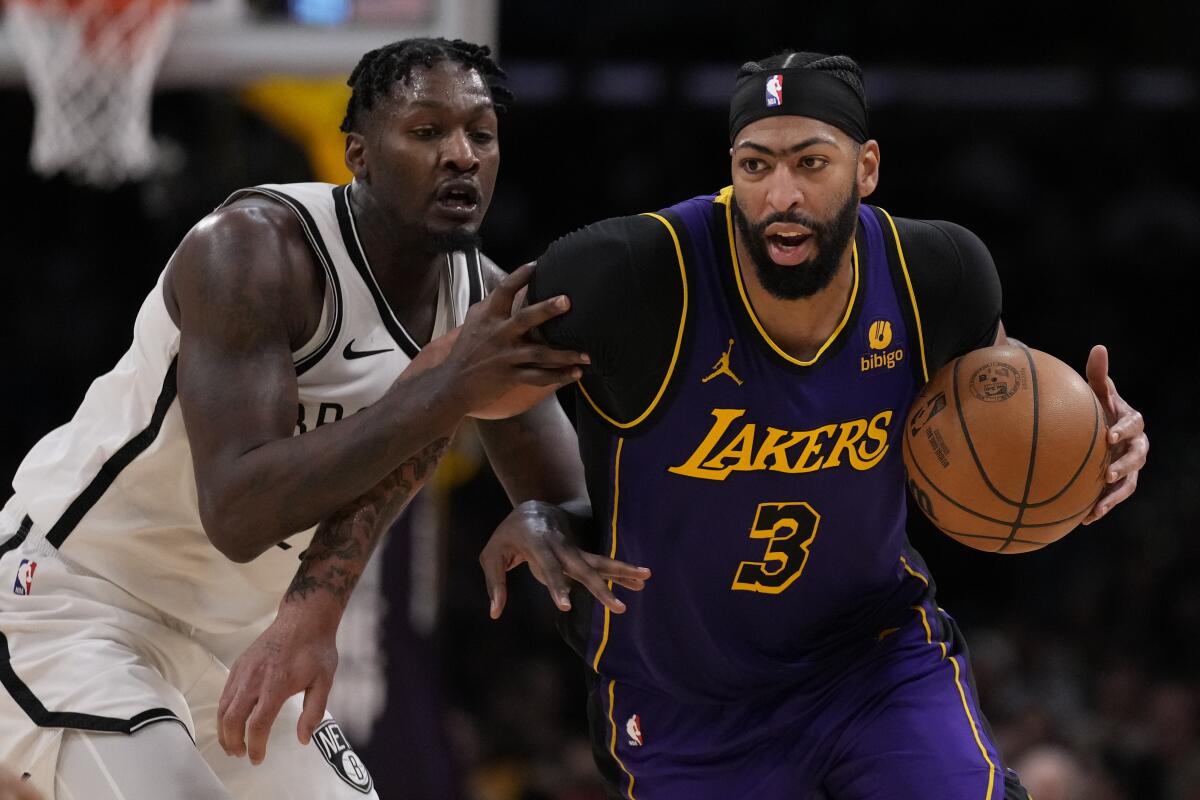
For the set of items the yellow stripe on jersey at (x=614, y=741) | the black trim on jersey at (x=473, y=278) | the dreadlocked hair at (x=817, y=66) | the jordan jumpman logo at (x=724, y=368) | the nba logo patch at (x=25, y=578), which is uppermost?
→ the dreadlocked hair at (x=817, y=66)

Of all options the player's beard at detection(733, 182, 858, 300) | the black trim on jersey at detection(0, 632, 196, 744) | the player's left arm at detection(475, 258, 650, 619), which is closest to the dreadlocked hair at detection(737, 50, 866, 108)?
the player's beard at detection(733, 182, 858, 300)

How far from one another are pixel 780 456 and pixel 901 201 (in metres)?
8.78

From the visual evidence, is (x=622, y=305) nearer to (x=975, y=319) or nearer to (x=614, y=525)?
(x=614, y=525)

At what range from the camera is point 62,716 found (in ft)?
11.2

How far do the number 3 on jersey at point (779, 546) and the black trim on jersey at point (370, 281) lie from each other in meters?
0.94

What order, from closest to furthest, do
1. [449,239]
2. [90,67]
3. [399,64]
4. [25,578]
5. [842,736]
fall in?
1. [25,578]
2. [842,736]
3. [449,239]
4. [399,64]
5. [90,67]

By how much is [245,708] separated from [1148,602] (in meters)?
7.62

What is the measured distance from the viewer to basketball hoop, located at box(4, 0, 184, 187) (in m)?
7.02

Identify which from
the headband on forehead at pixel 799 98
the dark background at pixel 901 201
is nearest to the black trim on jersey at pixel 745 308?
the headband on forehead at pixel 799 98

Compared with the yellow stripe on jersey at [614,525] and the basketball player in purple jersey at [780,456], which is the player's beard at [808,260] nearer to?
the basketball player in purple jersey at [780,456]

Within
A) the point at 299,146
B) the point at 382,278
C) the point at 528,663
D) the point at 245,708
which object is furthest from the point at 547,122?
the point at 245,708

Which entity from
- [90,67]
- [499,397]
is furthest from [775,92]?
[90,67]

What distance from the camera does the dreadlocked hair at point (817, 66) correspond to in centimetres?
365

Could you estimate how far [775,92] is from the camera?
360cm
